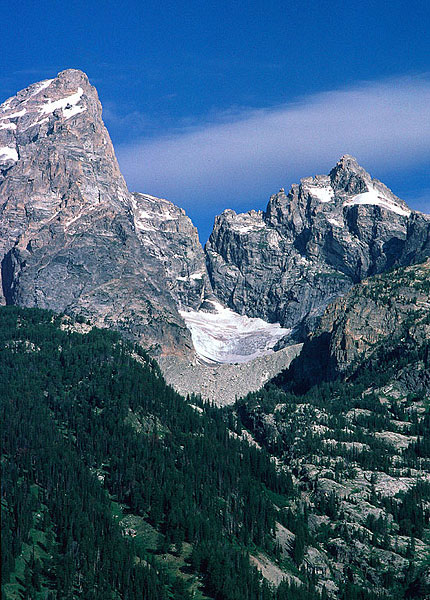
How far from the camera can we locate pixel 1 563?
198250mm

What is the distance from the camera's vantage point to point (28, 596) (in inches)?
7751

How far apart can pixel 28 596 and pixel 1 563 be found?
8658 millimetres
